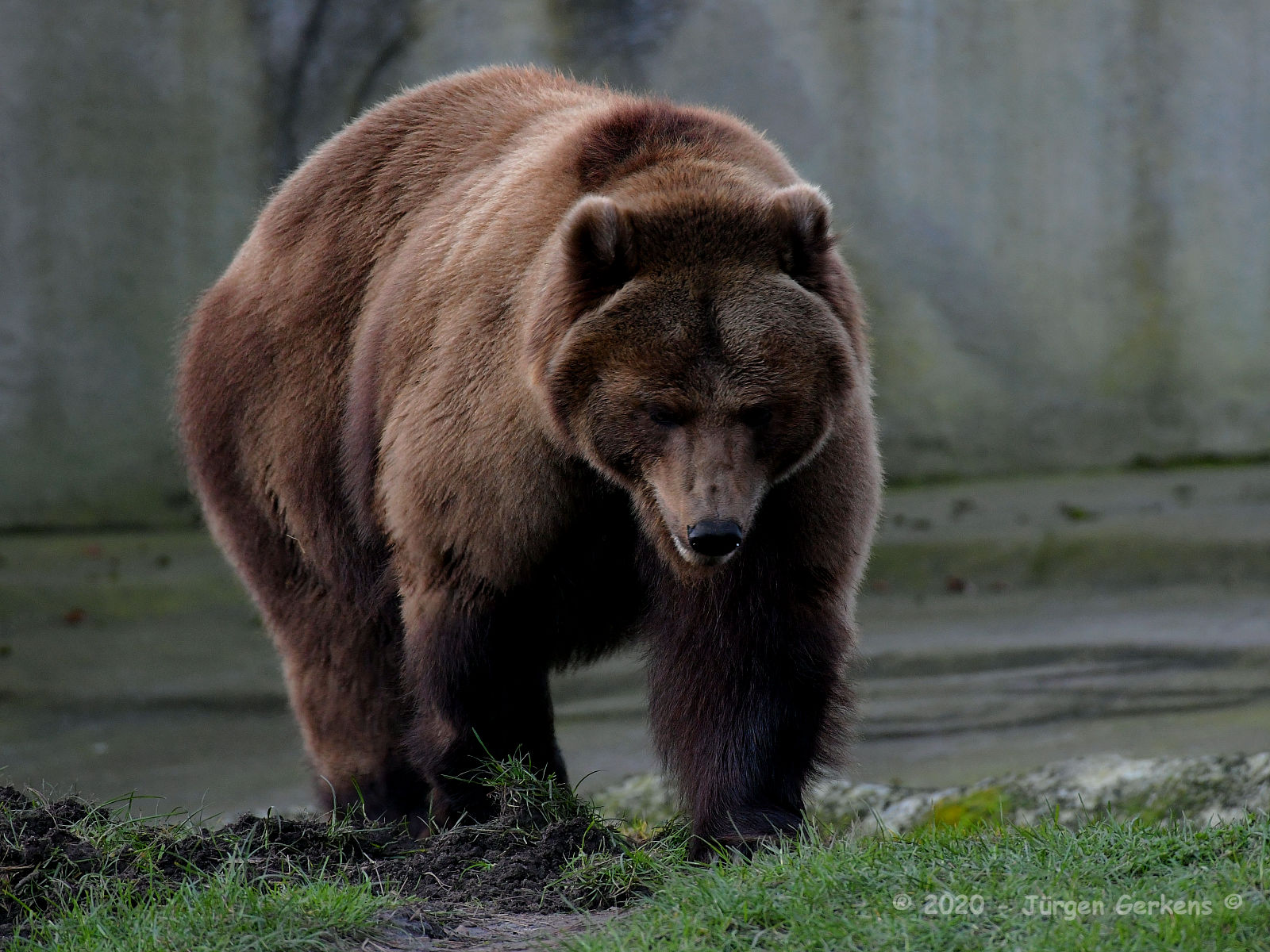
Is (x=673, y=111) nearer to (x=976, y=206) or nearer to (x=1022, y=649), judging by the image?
(x=1022, y=649)

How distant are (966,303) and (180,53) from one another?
5.69 meters

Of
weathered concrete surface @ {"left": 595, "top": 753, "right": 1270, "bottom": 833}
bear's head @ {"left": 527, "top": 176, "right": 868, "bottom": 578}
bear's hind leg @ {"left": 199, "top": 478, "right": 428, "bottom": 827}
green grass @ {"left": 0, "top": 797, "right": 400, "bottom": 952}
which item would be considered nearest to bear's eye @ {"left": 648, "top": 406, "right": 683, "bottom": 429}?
bear's head @ {"left": 527, "top": 176, "right": 868, "bottom": 578}

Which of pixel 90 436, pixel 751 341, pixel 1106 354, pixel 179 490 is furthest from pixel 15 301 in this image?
pixel 751 341

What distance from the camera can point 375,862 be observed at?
12.0ft

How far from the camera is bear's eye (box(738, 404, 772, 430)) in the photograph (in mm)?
3359

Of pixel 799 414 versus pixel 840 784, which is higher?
pixel 799 414

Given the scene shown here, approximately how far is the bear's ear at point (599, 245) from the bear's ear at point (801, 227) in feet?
1.16

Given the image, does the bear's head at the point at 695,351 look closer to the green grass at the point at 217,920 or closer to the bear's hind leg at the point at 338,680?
the green grass at the point at 217,920

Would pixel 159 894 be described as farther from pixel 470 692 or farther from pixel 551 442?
pixel 551 442

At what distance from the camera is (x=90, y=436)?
1066 cm

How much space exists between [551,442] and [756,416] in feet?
1.78

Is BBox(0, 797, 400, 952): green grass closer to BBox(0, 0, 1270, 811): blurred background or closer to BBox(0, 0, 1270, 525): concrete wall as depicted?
BBox(0, 0, 1270, 811): blurred background

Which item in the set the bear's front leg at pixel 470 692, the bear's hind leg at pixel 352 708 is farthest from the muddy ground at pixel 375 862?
the bear's hind leg at pixel 352 708

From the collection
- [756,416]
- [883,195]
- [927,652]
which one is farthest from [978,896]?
[883,195]
